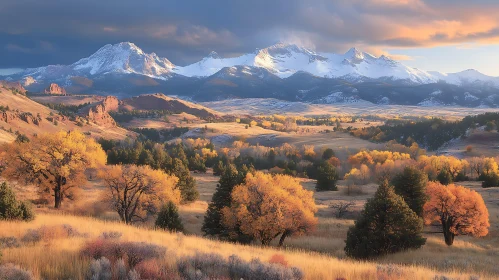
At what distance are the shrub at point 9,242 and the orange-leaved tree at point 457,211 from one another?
36683 mm

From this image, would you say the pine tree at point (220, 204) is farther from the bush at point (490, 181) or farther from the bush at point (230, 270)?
the bush at point (490, 181)

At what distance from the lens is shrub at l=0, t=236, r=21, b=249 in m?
12.5

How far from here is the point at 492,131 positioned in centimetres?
17825

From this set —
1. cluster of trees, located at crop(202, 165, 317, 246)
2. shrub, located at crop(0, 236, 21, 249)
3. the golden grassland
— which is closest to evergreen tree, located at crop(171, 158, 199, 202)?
the golden grassland

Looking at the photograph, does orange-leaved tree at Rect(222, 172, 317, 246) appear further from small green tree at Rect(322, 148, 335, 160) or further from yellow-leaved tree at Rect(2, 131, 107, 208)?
small green tree at Rect(322, 148, 335, 160)

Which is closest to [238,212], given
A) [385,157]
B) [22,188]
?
[22,188]

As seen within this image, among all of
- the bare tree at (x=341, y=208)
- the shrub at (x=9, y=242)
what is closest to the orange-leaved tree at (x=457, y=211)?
the bare tree at (x=341, y=208)

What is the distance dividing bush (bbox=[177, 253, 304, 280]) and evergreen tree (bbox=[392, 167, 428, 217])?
38268 millimetres

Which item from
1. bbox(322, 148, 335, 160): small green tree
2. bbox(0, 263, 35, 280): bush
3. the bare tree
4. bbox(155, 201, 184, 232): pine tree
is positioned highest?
bbox(322, 148, 335, 160): small green tree

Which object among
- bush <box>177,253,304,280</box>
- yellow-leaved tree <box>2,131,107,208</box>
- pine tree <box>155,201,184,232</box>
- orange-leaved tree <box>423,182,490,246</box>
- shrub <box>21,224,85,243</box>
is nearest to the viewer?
bush <box>177,253,304,280</box>

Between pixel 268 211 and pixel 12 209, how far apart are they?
18969 mm

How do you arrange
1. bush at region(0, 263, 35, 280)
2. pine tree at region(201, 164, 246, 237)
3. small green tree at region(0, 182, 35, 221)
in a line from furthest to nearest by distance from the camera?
pine tree at region(201, 164, 246, 237)
small green tree at region(0, 182, 35, 221)
bush at region(0, 263, 35, 280)

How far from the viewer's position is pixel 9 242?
13.0m

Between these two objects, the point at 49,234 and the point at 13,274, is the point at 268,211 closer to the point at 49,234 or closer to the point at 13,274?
the point at 49,234
